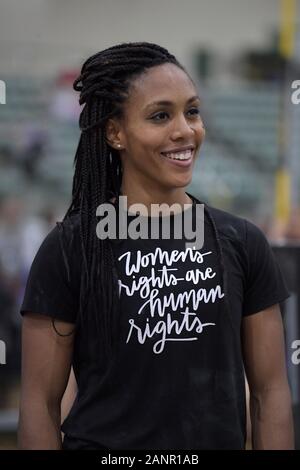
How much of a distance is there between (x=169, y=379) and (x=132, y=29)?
51.5 feet

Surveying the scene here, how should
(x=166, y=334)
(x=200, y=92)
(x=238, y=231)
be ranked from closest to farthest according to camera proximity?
(x=166, y=334) → (x=238, y=231) → (x=200, y=92)

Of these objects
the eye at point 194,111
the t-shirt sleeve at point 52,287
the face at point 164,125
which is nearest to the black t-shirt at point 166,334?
the t-shirt sleeve at point 52,287

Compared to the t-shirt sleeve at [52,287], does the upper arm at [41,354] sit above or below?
below

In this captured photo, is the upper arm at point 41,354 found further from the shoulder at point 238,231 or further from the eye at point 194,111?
the eye at point 194,111

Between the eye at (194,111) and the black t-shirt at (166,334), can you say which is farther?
the eye at (194,111)

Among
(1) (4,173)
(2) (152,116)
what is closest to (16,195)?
(1) (4,173)

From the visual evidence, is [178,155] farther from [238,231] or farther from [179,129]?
[238,231]

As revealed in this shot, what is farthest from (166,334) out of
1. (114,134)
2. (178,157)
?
(114,134)

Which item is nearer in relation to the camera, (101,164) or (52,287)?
(52,287)

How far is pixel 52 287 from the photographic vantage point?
2.29 meters

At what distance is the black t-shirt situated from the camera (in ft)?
7.28

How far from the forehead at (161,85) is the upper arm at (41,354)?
0.60m

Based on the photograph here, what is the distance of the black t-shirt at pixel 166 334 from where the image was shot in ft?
7.28

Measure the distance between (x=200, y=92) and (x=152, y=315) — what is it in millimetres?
11326
